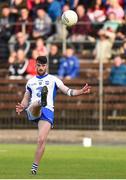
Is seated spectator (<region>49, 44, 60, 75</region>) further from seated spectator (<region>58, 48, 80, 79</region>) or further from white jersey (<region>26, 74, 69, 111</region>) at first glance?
white jersey (<region>26, 74, 69, 111</region>)

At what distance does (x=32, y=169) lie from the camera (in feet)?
52.1

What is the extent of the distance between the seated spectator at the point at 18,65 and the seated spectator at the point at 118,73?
2740 millimetres

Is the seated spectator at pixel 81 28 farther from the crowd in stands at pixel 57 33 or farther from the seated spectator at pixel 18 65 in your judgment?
the seated spectator at pixel 18 65

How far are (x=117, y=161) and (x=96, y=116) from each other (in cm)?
856

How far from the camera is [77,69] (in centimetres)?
2727

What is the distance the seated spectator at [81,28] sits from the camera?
27.8 meters

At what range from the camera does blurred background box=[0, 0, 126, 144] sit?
2716cm

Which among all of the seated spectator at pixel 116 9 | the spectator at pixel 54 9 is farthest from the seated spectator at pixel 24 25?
the seated spectator at pixel 116 9

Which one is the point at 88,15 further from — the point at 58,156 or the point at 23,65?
the point at 58,156

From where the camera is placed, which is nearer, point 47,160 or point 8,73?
point 47,160

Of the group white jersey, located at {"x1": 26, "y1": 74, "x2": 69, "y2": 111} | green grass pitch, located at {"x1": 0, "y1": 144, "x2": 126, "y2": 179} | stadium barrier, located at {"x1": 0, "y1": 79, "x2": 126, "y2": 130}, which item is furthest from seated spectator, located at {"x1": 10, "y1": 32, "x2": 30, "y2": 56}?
white jersey, located at {"x1": 26, "y1": 74, "x2": 69, "y2": 111}

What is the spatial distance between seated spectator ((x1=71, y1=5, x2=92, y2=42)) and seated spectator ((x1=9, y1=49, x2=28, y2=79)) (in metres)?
1.78

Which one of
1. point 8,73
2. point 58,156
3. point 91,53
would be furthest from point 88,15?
point 58,156

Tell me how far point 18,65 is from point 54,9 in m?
2.55
